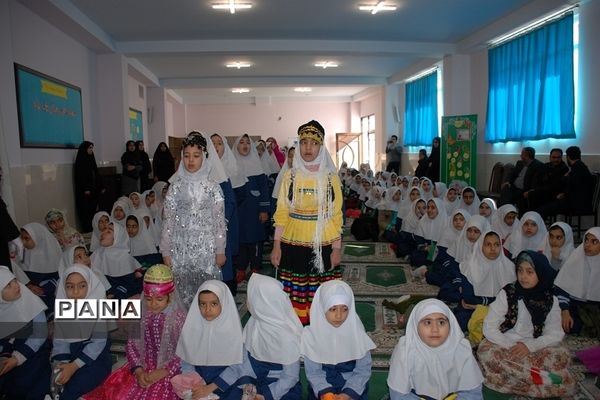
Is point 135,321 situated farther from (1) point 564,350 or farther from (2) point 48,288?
(1) point 564,350

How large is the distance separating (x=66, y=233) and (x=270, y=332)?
8.14 ft

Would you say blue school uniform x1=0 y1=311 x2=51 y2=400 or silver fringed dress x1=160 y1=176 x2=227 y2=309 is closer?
blue school uniform x1=0 y1=311 x2=51 y2=400

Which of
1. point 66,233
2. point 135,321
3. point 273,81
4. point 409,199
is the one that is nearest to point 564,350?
point 135,321

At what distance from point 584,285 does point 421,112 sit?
30.2 feet

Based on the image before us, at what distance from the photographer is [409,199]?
622 centimetres

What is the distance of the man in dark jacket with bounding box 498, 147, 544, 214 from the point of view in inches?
255

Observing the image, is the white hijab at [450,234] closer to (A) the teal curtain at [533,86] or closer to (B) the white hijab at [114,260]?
(B) the white hijab at [114,260]

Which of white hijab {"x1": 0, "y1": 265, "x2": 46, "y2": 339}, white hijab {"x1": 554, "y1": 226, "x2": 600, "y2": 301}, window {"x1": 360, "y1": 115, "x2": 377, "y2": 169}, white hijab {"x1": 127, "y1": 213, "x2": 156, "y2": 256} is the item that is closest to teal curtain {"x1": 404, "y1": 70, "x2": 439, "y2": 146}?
window {"x1": 360, "y1": 115, "x2": 377, "y2": 169}

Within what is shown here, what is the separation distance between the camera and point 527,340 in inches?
97.4

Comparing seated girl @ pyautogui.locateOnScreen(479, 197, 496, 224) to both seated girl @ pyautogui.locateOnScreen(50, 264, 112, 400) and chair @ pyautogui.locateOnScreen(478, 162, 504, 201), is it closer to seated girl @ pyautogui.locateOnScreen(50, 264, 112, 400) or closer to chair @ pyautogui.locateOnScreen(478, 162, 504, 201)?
chair @ pyautogui.locateOnScreen(478, 162, 504, 201)

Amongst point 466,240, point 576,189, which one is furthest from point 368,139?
point 466,240

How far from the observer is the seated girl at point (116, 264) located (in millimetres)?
3727

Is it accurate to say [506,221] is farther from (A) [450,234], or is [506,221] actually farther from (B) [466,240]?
(B) [466,240]

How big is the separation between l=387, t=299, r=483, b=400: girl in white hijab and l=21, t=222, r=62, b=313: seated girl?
2540 mm
